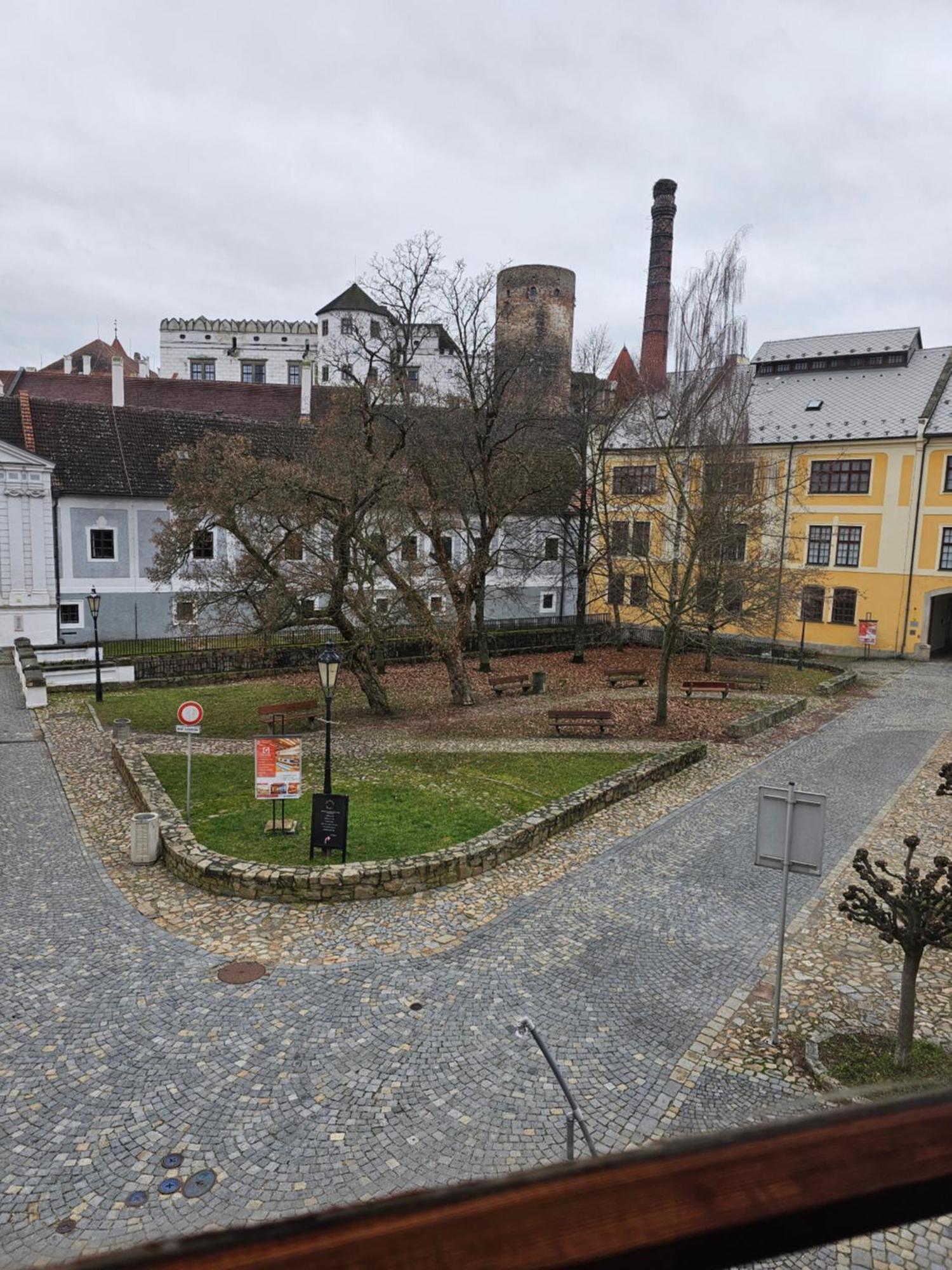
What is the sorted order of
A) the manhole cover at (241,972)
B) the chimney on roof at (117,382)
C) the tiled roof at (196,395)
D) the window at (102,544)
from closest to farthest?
1. the manhole cover at (241,972)
2. the window at (102,544)
3. the chimney on roof at (117,382)
4. the tiled roof at (196,395)

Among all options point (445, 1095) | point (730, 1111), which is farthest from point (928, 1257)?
→ point (445, 1095)

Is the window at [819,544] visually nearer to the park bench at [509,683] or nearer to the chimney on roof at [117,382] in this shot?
the park bench at [509,683]

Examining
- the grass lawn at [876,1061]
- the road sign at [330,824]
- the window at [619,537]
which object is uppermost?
the window at [619,537]

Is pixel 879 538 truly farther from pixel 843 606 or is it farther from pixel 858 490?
pixel 843 606

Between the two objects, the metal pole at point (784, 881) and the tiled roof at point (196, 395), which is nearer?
the metal pole at point (784, 881)

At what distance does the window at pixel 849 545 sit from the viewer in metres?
40.2

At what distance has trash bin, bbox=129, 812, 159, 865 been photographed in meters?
12.8

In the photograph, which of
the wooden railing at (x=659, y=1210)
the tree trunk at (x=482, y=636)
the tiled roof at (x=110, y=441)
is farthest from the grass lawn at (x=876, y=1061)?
the tiled roof at (x=110, y=441)

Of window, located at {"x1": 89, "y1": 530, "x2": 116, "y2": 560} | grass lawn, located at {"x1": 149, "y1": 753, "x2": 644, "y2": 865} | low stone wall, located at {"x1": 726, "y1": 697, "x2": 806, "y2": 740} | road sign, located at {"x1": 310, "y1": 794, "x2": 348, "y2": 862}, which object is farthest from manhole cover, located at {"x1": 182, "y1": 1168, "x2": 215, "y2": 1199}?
window, located at {"x1": 89, "y1": 530, "x2": 116, "y2": 560}

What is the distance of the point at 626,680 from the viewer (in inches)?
1198

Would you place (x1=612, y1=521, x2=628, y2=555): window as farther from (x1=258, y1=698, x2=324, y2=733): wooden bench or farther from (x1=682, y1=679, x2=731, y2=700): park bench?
(x1=258, y1=698, x2=324, y2=733): wooden bench

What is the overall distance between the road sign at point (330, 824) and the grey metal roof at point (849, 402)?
35.0 m

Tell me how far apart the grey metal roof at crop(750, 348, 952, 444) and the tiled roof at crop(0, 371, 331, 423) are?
2599cm

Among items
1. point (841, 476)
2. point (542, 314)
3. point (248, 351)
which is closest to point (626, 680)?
point (841, 476)
